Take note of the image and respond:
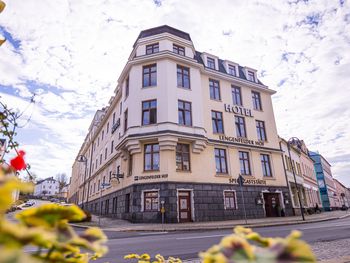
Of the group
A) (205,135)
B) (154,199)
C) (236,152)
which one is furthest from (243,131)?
(154,199)

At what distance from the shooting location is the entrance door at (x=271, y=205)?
21.2 m

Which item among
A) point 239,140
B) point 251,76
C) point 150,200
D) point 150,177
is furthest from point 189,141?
point 251,76

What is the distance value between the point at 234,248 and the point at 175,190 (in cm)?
1645

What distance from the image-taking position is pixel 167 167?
17.2 metres

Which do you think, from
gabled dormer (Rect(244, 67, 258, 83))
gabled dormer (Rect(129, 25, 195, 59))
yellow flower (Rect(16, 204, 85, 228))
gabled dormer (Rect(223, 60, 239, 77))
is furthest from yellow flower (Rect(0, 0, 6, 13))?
gabled dormer (Rect(244, 67, 258, 83))

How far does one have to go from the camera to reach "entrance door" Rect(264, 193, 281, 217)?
21172mm

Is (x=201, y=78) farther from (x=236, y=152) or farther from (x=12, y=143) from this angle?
(x=12, y=143)

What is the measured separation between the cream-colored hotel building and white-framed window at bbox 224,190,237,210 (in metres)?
0.08

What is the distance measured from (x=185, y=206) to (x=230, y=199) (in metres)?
4.34

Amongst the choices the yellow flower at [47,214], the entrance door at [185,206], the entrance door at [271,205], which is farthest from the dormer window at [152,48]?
the yellow flower at [47,214]

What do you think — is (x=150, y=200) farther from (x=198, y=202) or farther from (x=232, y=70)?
(x=232, y=70)

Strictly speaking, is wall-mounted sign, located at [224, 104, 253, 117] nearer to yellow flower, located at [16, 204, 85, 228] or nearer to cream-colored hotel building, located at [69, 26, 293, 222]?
cream-colored hotel building, located at [69, 26, 293, 222]

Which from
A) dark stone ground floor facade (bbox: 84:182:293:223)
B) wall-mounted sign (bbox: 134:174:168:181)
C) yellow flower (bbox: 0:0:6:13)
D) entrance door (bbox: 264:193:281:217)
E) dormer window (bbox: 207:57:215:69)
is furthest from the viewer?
dormer window (bbox: 207:57:215:69)

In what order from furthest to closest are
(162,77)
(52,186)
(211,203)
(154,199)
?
1. (52,186)
2. (162,77)
3. (211,203)
4. (154,199)
